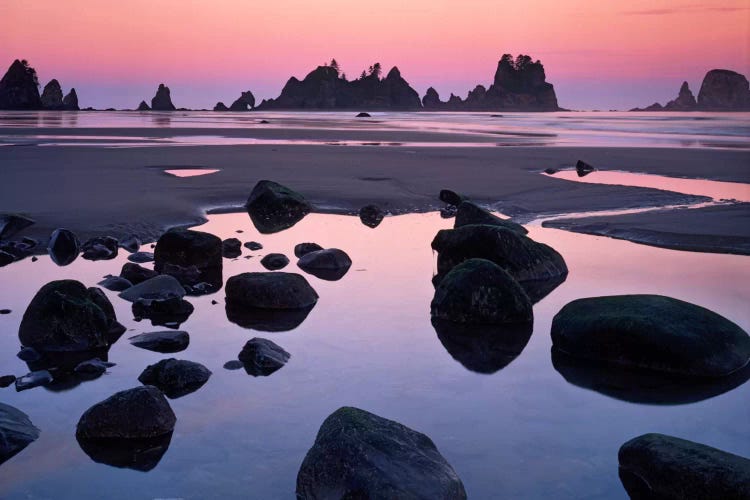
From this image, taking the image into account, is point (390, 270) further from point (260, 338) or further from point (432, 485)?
point (432, 485)

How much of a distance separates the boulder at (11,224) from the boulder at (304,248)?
3.45 metres

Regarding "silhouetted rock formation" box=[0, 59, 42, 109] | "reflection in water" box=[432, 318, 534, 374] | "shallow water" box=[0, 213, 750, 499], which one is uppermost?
A: "silhouetted rock formation" box=[0, 59, 42, 109]

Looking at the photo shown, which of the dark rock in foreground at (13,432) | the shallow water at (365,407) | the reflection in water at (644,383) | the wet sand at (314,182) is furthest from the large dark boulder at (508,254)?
the dark rock in foreground at (13,432)

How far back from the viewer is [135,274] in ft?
24.6

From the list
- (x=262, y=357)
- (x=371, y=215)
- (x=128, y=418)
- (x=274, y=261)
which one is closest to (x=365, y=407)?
(x=262, y=357)

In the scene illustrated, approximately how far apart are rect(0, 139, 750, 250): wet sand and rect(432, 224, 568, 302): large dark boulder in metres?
2.99

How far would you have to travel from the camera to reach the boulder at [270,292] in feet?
22.0

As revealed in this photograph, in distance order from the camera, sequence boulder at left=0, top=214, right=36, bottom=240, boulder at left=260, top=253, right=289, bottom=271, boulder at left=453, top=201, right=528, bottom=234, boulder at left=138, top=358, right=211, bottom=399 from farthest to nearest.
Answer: boulder at left=453, top=201, right=528, bottom=234 → boulder at left=0, top=214, right=36, bottom=240 → boulder at left=260, top=253, right=289, bottom=271 → boulder at left=138, top=358, right=211, bottom=399

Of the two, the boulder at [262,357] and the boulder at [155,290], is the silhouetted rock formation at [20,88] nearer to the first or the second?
the boulder at [155,290]

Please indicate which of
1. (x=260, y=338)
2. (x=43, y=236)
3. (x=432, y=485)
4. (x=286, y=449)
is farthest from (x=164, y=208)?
(x=432, y=485)

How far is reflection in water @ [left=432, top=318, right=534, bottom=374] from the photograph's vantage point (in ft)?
18.0

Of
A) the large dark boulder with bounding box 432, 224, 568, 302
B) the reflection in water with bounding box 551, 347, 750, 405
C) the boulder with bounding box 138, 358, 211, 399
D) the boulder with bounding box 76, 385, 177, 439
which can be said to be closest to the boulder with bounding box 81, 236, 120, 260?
the large dark boulder with bounding box 432, 224, 568, 302

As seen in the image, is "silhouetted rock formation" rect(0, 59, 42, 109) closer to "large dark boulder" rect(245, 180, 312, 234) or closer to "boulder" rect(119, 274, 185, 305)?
"large dark boulder" rect(245, 180, 312, 234)

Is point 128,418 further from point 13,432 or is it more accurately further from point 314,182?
point 314,182
